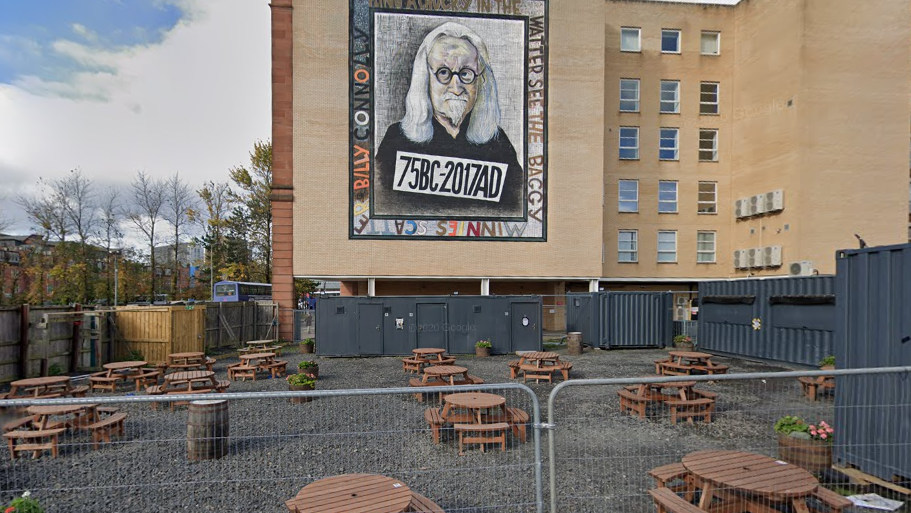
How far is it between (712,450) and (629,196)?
27882 millimetres

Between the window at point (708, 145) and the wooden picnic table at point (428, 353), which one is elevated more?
the window at point (708, 145)

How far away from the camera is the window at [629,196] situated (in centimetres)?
3228

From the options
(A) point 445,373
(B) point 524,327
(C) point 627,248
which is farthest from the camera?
(C) point 627,248

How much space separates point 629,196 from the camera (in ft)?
106

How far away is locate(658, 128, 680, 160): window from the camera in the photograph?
1278 inches

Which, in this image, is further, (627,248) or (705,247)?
(705,247)

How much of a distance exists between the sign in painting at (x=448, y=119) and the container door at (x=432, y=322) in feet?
24.7

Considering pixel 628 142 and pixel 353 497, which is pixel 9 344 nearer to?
pixel 353 497

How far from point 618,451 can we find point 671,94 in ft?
103

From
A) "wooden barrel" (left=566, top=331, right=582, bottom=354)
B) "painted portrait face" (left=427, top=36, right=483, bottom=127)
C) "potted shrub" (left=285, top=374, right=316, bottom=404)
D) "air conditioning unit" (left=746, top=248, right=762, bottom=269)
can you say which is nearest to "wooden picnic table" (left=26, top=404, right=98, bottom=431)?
"potted shrub" (left=285, top=374, right=316, bottom=404)

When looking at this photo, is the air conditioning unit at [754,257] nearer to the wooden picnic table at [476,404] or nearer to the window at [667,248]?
the window at [667,248]

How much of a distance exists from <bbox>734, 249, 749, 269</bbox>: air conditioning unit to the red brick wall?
28.8 m

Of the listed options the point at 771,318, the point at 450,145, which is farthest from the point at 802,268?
the point at 450,145

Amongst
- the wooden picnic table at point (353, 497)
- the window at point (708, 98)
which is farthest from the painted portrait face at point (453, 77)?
the wooden picnic table at point (353, 497)
